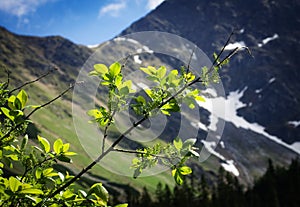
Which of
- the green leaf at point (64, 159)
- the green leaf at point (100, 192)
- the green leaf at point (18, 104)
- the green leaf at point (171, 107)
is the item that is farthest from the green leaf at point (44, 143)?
the green leaf at point (171, 107)

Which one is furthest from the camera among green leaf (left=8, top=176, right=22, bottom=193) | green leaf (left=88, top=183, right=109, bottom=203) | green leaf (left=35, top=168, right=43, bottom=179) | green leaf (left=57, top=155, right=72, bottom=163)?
green leaf (left=35, top=168, right=43, bottom=179)

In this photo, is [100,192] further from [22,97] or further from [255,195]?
[255,195]

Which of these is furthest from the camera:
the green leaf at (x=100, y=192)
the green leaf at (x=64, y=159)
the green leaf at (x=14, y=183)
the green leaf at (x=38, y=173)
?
the green leaf at (x=38, y=173)

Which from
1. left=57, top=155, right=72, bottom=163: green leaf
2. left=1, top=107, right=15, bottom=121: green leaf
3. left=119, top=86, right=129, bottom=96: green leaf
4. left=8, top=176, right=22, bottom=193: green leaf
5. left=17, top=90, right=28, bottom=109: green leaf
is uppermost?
left=119, top=86, right=129, bottom=96: green leaf

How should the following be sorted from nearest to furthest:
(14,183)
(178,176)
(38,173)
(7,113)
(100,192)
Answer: (14,183)
(100,192)
(7,113)
(178,176)
(38,173)

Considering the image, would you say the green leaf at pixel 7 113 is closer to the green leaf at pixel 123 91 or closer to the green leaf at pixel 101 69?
the green leaf at pixel 101 69

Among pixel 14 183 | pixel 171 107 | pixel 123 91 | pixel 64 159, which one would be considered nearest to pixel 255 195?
pixel 171 107

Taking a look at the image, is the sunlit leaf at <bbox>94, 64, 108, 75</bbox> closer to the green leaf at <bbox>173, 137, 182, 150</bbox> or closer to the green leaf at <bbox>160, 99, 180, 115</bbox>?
the green leaf at <bbox>160, 99, 180, 115</bbox>

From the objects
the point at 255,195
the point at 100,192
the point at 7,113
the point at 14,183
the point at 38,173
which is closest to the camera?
the point at 14,183

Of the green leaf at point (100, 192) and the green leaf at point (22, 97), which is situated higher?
the green leaf at point (22, 97)

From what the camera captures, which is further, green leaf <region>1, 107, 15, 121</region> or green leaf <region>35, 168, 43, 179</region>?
green leaf <region>35, 168, 43, 179</region>

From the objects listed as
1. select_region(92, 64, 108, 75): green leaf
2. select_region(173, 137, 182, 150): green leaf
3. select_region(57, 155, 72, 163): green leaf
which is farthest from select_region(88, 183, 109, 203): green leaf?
select_region(92, 64, 108, 75): green leaf

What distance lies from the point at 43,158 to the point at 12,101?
1.64 feet

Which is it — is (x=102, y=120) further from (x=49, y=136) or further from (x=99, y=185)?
(x=49, y=136)
